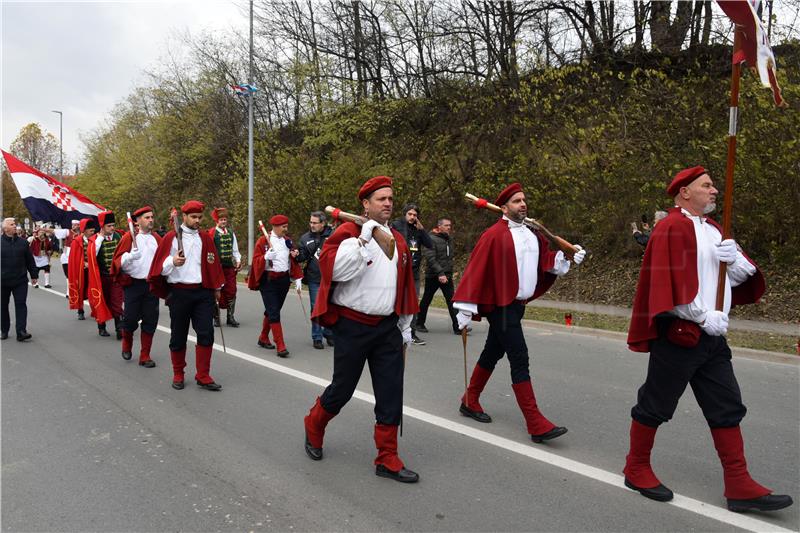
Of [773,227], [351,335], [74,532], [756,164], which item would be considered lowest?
[74,532]

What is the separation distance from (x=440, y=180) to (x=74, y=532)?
57.4ft

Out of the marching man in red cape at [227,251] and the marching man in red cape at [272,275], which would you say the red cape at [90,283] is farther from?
the marching man in red cape at [272,275]

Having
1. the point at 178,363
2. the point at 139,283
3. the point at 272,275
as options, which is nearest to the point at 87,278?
the point at 139,283

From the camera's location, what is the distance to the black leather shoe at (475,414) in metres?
5.29

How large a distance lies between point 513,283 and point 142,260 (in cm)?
529

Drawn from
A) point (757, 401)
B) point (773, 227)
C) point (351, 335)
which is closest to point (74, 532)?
point (351, 335)

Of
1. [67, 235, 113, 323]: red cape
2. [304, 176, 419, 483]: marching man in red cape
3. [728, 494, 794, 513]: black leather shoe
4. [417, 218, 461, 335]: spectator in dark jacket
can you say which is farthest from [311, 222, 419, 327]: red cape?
[67, 235, 113, 323]: red cape

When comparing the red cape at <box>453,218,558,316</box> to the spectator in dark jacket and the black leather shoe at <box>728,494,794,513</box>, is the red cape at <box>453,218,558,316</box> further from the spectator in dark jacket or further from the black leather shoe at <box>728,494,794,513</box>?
the spectator in dark jacket

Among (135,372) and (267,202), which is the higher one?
(267,202)

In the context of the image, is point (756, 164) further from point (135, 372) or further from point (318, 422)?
point (135, 372)

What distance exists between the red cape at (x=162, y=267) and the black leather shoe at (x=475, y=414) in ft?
9.66

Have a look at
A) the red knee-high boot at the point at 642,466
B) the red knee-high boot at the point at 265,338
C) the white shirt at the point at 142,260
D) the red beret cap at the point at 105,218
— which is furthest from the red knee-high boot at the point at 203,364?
the red beret cap at the point at 105,218

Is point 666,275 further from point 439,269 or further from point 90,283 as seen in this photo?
point 90,283

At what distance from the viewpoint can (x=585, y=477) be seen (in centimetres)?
408
